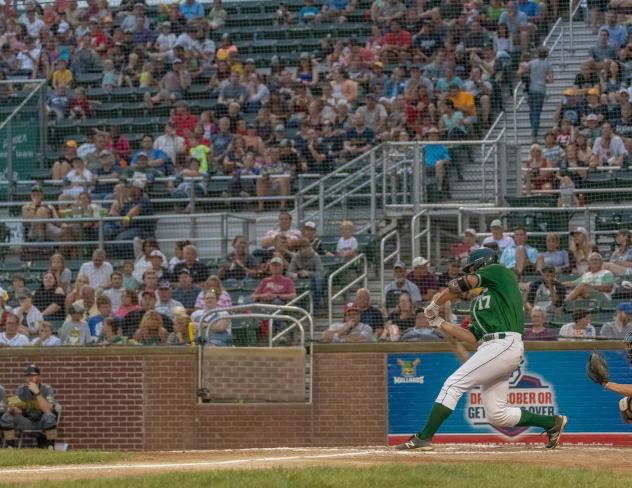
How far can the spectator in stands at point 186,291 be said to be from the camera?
18.8 m

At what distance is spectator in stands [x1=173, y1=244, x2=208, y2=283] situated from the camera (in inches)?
762

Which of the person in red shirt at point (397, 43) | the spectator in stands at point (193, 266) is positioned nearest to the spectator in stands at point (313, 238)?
the spectator in stands at point (193, 266)

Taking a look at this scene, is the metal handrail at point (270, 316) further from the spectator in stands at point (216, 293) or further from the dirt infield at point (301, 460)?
the dirt infield at point (301, 460)

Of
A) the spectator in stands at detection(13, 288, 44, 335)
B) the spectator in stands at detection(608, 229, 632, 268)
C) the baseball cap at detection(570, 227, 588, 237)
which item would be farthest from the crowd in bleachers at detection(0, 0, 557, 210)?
Answer: the spectator in stands at detection(608, 229, 632, 268)

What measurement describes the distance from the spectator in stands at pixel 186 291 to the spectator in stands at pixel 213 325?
3.25 feet

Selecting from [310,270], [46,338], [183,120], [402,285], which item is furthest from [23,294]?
[183,120]

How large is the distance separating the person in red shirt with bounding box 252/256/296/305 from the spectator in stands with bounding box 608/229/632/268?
4.18 m

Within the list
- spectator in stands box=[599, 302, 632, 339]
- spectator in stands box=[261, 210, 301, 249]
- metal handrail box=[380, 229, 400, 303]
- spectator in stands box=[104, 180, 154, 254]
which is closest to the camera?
spectator in stands box=[599, 302, 632, 339]

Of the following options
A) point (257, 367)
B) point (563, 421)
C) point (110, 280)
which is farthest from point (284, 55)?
point (563, 421)

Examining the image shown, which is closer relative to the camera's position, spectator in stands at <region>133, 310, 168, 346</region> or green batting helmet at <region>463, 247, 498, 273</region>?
green batting helmet at <region>463, 247, 498, 273</region>

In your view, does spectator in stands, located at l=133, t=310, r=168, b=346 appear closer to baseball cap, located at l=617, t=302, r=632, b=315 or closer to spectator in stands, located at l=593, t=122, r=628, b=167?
baseball cap, located at l=617, t=302, r=632, b=315

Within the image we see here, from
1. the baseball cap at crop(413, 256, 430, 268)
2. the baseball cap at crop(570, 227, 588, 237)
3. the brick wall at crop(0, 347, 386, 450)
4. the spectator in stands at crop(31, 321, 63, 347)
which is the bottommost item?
the brick wall at crop(0, 347, 386, 450)

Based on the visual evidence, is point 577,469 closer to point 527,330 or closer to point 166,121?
point 527,330

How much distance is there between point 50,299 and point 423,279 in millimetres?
5308
